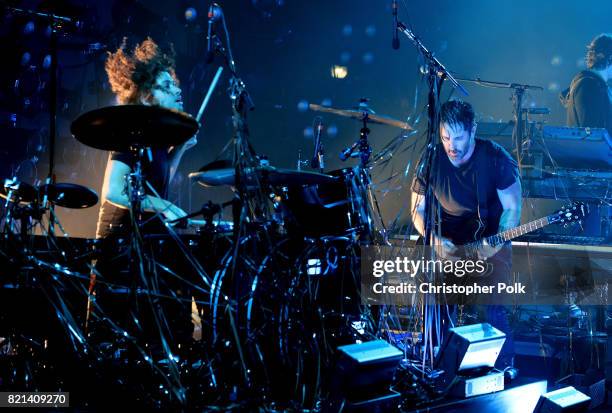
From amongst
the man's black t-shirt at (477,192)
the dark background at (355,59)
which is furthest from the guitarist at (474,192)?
the dark background at (355,59)

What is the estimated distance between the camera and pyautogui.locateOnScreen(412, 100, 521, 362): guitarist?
15.0 ft

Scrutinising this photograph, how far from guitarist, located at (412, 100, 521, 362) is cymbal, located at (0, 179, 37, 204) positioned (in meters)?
2.91

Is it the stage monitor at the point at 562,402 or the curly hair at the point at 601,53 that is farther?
the curly hair at the point at 601,53

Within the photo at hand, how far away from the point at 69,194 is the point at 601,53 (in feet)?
22.5

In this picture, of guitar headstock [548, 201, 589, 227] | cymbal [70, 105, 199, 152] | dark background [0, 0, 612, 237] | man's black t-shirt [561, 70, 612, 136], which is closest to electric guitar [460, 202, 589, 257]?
guitar headstock [548, 201, 589, 227]

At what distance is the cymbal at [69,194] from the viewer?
2.96 meters

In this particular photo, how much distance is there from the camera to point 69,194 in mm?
3084

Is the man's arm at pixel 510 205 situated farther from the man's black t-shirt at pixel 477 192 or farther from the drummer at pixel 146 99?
the drummer at pixel 146 99

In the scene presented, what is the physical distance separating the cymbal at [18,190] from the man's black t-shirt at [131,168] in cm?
45

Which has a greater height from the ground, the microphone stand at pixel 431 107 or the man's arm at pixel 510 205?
the microphone stand at pixel 431 107

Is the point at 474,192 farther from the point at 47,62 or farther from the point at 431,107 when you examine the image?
the point at 47,62

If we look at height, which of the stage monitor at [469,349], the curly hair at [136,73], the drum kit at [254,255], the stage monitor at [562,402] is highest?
the curly hair at [136,73]

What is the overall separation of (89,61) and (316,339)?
5.33 m

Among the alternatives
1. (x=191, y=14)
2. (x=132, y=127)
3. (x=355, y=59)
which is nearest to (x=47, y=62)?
(x=191, y=14)
